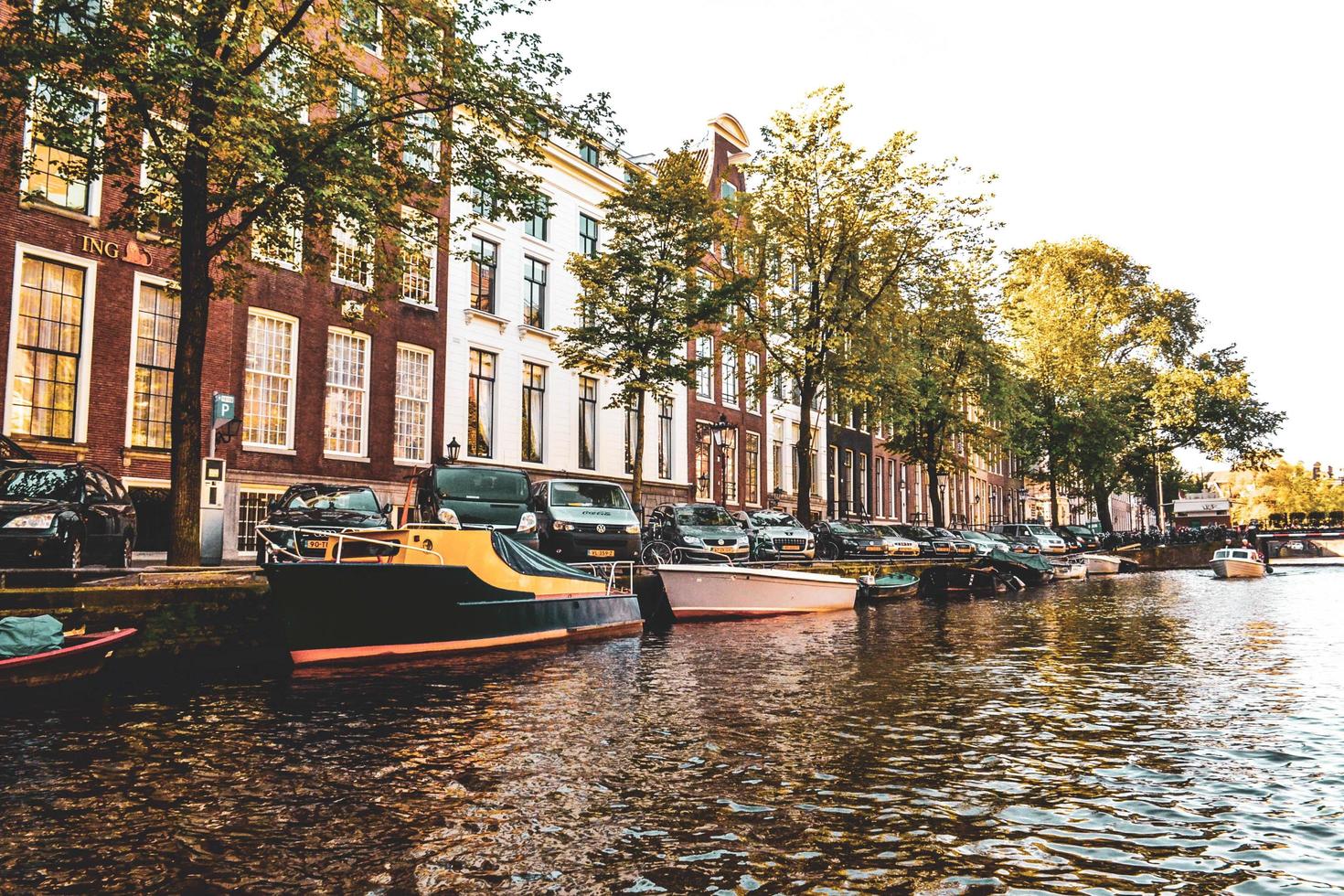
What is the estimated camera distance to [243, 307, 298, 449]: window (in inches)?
869

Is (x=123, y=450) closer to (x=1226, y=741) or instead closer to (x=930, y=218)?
(x=1226, y=741)

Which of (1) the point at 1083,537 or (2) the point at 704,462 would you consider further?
(1) the point at 1083,537

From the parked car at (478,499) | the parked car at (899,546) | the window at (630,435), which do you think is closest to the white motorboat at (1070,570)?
the parked car at (899,546)

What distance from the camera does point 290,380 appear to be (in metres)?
23.0

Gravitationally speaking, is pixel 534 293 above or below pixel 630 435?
above

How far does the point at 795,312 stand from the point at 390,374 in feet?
43.5

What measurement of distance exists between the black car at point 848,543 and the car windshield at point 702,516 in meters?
8.09

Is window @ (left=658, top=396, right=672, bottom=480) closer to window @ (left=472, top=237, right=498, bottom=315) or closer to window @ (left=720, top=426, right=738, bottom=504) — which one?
window @ (left=720, top=426, right=738, bottom=504)

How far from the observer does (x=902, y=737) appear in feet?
26.2

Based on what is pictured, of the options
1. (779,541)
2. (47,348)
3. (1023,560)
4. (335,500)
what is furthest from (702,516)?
(1023,560)

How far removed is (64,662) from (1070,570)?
134ft

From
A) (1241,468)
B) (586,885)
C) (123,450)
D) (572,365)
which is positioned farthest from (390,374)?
(1241,468)

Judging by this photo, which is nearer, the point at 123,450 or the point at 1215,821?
the point at 1215,821

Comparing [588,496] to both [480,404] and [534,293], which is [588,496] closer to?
[480,404]
